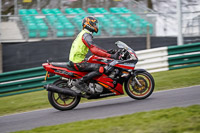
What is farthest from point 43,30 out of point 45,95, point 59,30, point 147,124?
point 147,124

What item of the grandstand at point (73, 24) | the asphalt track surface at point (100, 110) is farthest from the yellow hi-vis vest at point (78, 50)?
the grandstand at point (73, 24)

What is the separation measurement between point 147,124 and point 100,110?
7.07ft

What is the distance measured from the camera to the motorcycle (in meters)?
7.05

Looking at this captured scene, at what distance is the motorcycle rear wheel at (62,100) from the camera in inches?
280

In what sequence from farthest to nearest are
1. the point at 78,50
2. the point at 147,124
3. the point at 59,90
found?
the point at 78,50
the point at 59,90
the point at 147,124

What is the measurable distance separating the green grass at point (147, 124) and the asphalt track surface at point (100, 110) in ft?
2.53

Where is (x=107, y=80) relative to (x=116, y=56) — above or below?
below

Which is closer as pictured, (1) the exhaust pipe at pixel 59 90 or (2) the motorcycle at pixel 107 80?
(1) the exhaust pipe at pixel 59 90

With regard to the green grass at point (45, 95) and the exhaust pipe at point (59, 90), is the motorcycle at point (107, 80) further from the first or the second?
the green grass at point (45, 95)

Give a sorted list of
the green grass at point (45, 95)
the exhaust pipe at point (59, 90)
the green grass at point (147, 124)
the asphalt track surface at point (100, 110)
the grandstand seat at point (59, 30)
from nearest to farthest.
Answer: the green grass at point (147, 124) < the asphalt track surface at point (100, 110) < the exhaust pipe at point (59, 90) < the green grass at point (45, 95) < the grandstand seat at point (59, 30)

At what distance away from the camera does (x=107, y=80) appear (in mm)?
7152

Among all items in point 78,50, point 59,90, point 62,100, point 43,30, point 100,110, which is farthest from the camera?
point 43,30

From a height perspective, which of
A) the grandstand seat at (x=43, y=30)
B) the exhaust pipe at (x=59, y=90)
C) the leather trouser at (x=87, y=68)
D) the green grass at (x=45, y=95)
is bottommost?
the green grass at (x=45, y=95)

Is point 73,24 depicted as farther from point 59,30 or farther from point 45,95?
point 45,95
